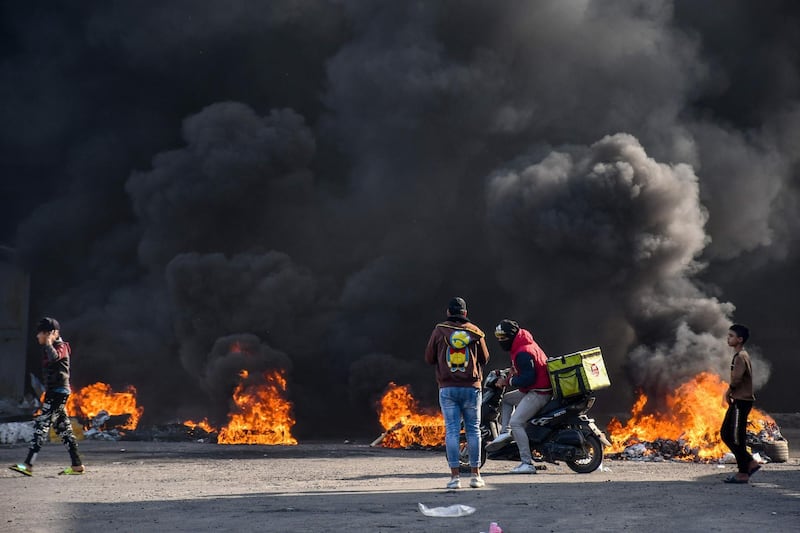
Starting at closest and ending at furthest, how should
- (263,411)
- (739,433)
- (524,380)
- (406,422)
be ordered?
1. (739,433)
2. (524,380)
3. (406,422)
4. (263,411)

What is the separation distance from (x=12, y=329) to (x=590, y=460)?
23816mm

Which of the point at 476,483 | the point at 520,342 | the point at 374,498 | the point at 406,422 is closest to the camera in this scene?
the point at 374,498

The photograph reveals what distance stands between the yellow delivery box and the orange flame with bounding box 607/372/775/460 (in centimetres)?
580

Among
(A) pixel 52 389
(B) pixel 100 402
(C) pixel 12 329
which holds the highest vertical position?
(C) pixel 12 329

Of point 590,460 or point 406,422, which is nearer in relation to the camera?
point 590,460

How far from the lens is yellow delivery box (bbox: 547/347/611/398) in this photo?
10180 millimetres

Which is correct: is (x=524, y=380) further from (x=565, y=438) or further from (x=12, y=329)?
(x=12, y=329)

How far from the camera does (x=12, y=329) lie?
28.5 metres

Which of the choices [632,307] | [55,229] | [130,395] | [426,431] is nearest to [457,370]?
[426,431]

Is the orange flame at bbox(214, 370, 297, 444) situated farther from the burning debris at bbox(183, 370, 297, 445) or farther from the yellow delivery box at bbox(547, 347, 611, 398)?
the yellow delivery box at bbox(547, 347, 611, 398)

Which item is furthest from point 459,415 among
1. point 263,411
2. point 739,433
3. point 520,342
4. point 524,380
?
point 263,411

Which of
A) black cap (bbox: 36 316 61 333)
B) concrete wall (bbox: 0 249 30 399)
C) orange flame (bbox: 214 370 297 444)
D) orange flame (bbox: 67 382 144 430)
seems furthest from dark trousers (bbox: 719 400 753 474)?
concrete wall (bbox: 0 249 30 399)

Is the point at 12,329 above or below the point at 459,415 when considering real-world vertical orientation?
above

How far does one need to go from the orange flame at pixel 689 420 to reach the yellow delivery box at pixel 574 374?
5803 mm
